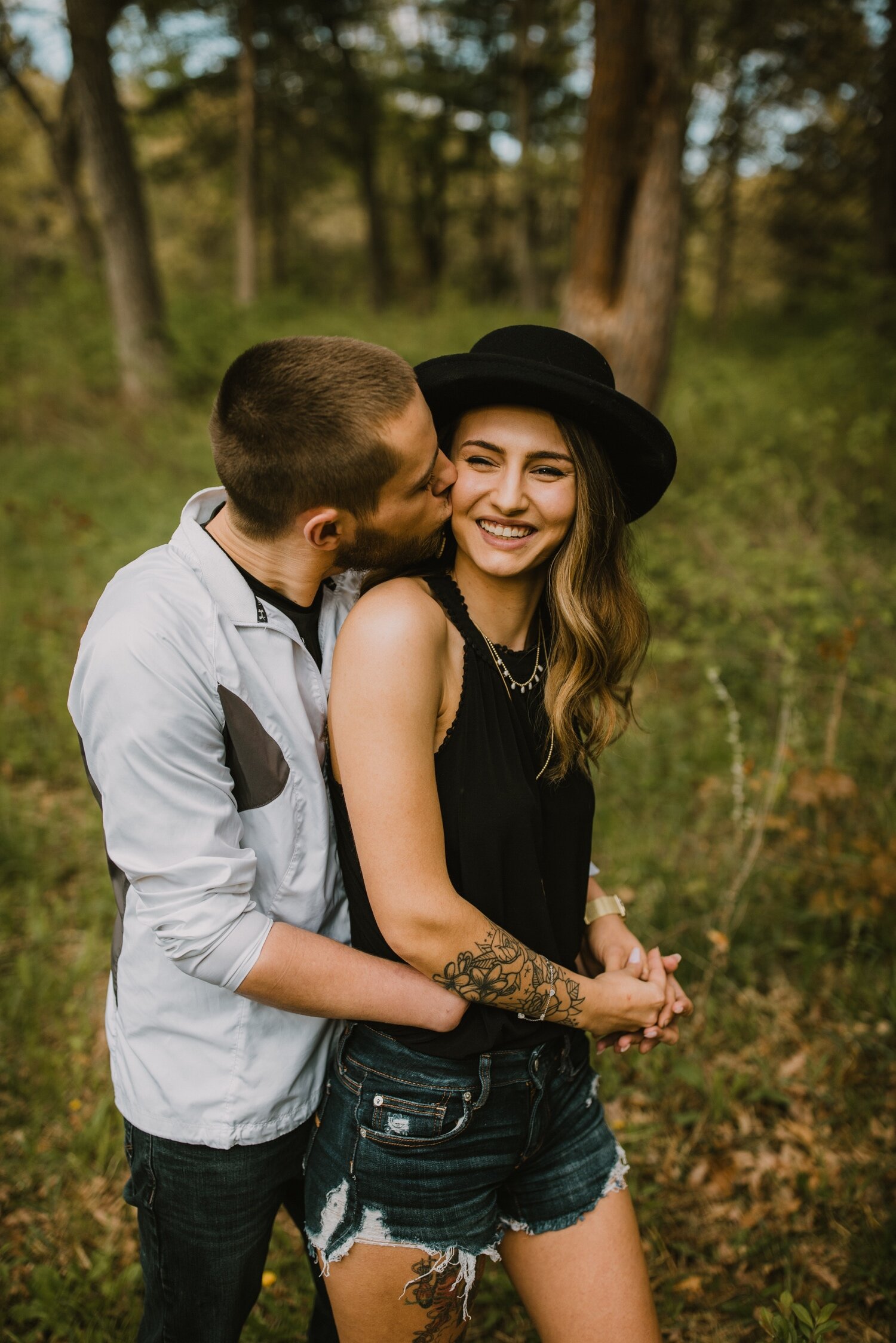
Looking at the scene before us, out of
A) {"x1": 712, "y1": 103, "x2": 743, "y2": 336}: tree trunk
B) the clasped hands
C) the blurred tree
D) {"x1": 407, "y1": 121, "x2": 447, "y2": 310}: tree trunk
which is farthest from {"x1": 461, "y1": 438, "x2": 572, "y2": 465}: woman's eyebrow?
{"x1": 407, "y1": 121, "x2": 447, "y2": 310}: tree trunk

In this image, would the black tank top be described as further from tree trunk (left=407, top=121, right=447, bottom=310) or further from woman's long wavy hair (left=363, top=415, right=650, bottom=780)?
tree trunk (left=407, top=121, right=447, bottom=310)

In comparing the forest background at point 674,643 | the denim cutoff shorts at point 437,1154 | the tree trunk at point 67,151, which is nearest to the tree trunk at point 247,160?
the forest background at point 674,643

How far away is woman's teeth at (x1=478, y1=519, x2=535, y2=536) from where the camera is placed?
1.92 meters

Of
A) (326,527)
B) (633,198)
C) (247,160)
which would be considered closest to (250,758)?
(326,527)

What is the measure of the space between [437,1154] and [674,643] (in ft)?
12.2

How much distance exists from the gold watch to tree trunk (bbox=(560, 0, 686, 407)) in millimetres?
4939

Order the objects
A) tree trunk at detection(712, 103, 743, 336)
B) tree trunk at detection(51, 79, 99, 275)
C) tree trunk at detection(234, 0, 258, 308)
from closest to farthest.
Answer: tree trunk at detection(51, 79, 99, 275)
tree trunk at detection(234, 0, 258, 308)
tree trunk at detection(712, 103, 743, 336)

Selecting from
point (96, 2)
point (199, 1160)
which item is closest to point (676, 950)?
point (199, 1160)

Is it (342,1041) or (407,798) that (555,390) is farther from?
(342,1041)

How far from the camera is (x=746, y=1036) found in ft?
11.0

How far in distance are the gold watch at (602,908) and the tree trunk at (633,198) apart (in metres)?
4.94

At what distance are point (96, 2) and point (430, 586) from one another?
450 inches

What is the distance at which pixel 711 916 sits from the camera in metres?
3.58

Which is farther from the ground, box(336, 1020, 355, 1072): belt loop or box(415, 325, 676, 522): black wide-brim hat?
box(415, 325, 676, 522): black wide-brim hat
